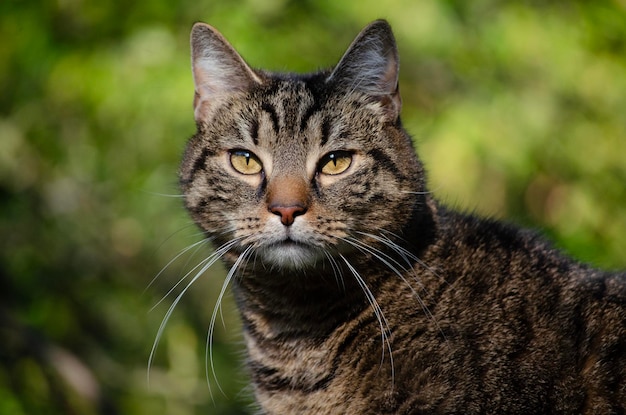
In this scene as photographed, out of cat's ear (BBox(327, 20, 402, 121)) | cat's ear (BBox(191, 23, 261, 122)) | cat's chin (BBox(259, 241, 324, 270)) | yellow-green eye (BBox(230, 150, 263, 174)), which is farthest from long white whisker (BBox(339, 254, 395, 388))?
cat's ear (BBox(191, 23, 261, 122))

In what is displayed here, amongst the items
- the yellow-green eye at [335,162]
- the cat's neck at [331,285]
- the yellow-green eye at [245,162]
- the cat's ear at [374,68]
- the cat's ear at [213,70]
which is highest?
the cat's ear at [374,68]

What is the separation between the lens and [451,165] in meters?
4.96

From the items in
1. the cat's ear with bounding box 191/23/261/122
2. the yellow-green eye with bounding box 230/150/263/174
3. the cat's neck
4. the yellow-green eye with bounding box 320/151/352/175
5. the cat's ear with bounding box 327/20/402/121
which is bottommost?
the cat's neck

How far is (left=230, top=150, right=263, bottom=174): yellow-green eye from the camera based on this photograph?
3.16 metres

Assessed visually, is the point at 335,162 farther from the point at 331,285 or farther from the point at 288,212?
the point at 331,285

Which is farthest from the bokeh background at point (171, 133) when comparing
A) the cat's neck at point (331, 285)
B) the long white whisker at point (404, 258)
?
the long white whisker at point (404, 258)

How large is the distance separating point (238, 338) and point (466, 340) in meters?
1.24

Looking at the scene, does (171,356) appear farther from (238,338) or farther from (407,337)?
(407,337)

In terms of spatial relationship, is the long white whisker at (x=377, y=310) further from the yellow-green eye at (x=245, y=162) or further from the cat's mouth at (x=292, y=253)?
the yellow-green eye at (x=245, y=162)

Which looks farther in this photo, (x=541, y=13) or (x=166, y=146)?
(x=166, y=146)

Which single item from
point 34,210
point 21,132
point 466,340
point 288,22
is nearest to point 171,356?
point 34,210

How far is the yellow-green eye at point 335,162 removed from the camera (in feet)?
10.2

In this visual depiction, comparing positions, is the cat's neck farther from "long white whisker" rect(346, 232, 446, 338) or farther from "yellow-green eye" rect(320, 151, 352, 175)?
"yellow-green eye" rect(320, 151, 352, 175)

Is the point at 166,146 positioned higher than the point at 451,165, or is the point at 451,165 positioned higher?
the point at 451,165
